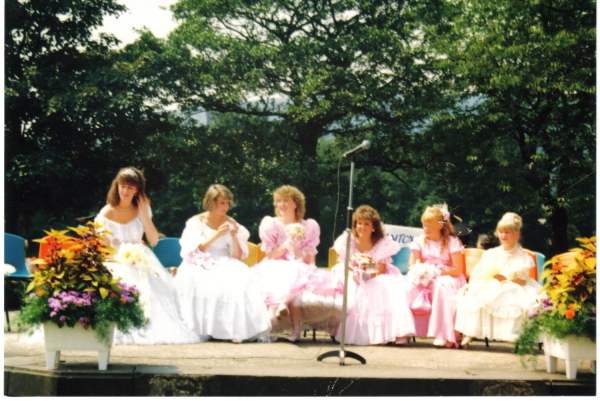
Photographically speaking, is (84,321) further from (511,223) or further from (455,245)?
(511,223)

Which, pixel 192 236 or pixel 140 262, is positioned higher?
pixel 192 236

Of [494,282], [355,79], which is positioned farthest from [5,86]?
[494,282]

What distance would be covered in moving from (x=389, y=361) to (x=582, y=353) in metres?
1.41

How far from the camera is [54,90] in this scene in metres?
6.60

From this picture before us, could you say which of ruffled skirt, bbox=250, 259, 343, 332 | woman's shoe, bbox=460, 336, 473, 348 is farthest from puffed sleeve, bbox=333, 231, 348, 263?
woman's shoe, bbox=460, 336, 473, 348

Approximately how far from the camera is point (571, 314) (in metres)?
4.98

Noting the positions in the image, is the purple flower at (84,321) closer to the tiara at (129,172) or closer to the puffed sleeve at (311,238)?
the tiara at (129,172)

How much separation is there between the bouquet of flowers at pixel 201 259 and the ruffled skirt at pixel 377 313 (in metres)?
1.17

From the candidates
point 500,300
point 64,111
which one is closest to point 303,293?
point 500,300

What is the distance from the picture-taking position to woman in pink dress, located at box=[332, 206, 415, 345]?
21.3ft

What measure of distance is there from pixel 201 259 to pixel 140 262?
611mm

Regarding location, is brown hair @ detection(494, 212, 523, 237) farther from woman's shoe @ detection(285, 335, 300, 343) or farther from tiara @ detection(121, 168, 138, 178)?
tiara @ detection(121, 168, 138, 178)

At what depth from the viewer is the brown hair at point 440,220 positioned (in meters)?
6.86

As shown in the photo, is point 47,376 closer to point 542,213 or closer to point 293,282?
point 293,282
